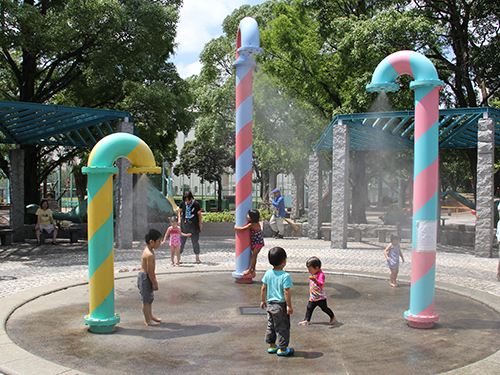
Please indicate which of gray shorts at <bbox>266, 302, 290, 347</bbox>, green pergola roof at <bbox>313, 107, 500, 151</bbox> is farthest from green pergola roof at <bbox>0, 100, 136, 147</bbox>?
gray shorts at <bbox>266, 302, 290, 347</bbox>

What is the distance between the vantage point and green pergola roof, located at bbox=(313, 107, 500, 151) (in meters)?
12.9

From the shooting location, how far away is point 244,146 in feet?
28.2

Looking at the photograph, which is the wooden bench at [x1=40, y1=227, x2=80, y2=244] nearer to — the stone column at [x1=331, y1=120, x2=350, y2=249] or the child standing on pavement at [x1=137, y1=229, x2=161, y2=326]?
the stone column at [x1=331, y1=120, x2=350, y2=249]

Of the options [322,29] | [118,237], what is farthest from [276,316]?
[322,29]

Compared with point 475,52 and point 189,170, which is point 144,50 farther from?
point 189,170

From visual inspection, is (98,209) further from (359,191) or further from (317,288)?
(359,191)

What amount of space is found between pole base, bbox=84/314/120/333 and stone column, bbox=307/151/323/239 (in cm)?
1287

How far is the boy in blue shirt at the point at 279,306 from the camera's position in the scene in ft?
16.1

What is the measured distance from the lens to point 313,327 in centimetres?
598

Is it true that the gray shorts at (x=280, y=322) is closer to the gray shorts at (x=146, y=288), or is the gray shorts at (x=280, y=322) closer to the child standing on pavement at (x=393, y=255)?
the gray shorts at (x=146, y=288)

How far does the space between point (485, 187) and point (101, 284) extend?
11.0m

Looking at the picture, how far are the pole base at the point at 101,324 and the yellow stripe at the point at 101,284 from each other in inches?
5.1

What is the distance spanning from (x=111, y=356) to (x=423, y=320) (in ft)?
12.2

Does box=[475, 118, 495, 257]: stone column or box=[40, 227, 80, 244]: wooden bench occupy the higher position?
box=[475, 118, 495, 257]: stone column
